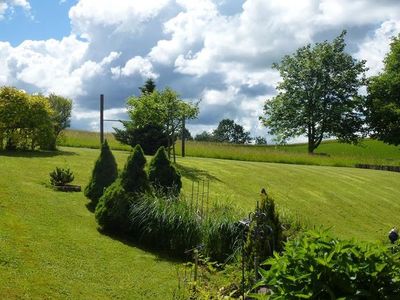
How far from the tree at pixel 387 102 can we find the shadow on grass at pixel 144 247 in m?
39.5

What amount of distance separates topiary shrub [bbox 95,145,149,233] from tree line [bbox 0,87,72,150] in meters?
10.2

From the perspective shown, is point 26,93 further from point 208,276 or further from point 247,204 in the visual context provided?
point 208,276

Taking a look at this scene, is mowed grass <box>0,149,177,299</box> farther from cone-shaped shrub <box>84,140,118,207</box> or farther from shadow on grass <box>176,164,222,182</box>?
shadow on grass <box>176,164,222,182</box>

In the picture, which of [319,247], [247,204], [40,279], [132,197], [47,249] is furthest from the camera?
[247,204]

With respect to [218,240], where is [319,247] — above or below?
above

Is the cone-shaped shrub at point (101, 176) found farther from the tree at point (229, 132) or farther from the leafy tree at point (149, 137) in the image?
the tree at point (229, 132)

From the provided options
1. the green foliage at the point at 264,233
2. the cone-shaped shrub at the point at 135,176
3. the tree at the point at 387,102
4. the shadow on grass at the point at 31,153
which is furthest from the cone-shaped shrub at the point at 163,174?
the tree at the point at 387,102

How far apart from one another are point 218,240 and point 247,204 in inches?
226

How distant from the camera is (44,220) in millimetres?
11719

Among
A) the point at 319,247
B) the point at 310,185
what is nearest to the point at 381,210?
the point at 310,185

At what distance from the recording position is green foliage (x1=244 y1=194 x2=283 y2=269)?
858 centimetres

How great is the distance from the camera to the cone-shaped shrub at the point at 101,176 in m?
13.9

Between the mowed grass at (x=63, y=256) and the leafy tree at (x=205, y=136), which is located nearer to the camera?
the mowed grass at (x=63, y=256)

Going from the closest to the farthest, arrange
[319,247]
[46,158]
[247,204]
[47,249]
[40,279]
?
[319,247]
[40,279]
[47,249]
[247,204]
[46,158]
